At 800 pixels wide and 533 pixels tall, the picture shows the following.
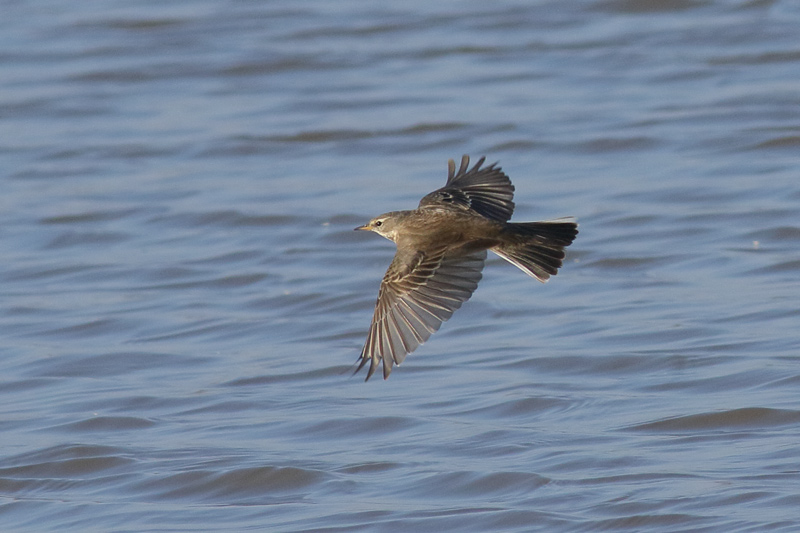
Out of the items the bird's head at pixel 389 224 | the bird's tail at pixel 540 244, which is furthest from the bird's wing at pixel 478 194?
the bird's tail at pixel 540 244

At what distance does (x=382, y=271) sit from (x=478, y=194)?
2885 mm

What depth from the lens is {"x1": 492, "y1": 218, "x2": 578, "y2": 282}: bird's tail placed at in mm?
6379

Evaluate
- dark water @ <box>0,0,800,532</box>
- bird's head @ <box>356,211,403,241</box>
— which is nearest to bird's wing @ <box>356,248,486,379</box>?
bird's head @ <box>356,211,403,241</box>

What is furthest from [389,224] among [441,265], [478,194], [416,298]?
[416,298]

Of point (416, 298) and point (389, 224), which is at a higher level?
point (389, 224)

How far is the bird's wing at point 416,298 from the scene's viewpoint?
613 centimetres

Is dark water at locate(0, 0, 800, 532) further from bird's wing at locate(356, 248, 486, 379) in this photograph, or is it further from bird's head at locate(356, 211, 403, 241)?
bird's head at locate(356, 211, 403, 241)

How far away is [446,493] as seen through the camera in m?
6.48

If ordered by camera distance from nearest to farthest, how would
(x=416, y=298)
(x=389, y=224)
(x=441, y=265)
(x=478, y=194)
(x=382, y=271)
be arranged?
(x=416, y=298)
(x=441, y=265)
(x=389, y=224)
(x=478, y=194)
(x=382, y=271)

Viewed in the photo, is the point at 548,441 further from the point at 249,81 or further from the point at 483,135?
the point at 249,81

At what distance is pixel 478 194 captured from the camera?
7387 millimetres

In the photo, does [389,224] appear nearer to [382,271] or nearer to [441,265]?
[441,265]

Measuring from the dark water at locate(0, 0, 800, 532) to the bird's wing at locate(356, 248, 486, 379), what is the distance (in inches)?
28.5

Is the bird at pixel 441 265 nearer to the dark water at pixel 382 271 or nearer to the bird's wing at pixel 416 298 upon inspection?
the bird's wing at pixel 416 298
